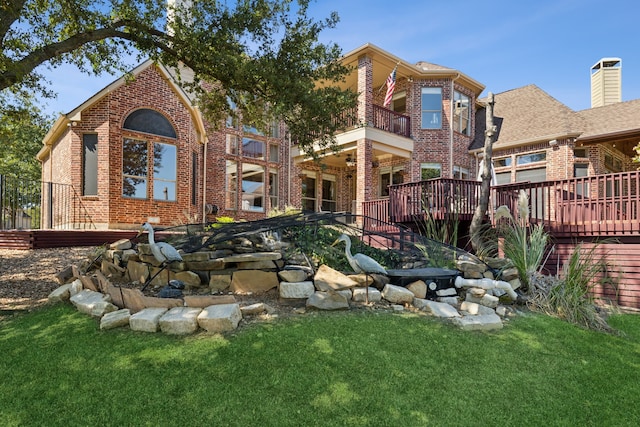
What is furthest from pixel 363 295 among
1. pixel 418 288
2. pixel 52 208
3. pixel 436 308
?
pixel 52 208

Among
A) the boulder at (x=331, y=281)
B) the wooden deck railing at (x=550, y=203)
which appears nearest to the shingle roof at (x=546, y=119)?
the wooden deck railing at (x=550, y=203)

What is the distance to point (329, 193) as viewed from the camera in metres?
17.3

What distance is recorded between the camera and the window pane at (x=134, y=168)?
36.3 feet

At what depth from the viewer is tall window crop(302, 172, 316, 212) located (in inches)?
659

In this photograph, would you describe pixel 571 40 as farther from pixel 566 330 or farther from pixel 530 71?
pixel 566 330

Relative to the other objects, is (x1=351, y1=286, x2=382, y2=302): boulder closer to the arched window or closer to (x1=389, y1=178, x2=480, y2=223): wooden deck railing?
(x1=389, y1=178, x2=480, y2=223): wooden deck railing

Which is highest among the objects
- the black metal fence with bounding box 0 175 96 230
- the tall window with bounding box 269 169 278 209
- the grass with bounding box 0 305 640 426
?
the tall window with bounding box 269 169 278 209

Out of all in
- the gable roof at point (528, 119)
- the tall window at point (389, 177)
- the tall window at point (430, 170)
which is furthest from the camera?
the tall window at point (389, 177)

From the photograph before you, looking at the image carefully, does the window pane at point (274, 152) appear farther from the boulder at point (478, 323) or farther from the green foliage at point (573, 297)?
the boulder at point (478, 323)

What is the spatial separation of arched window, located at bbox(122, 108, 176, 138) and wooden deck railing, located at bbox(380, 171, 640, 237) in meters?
7.78

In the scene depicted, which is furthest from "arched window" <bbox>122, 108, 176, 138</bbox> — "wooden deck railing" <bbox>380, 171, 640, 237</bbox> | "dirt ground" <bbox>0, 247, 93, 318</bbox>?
"wooden deck railing" <bbox>380, 171, 640, 237</bbox>

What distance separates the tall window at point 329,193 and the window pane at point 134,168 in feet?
27.4

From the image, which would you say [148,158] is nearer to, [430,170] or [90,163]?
[90,163]

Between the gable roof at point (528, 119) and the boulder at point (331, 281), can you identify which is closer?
the boulder at point (331, 281)
